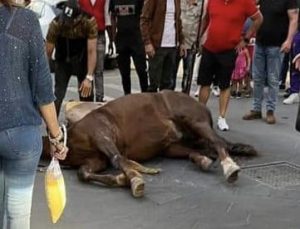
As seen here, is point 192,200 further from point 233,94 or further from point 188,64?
point 233,94

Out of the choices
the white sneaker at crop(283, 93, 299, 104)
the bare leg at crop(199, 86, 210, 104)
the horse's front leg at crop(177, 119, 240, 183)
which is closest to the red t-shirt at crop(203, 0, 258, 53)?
the bare leg at crop(199, 86, 210, 104)

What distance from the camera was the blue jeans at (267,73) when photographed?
8508mm

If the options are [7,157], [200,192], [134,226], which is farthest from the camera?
[200,192]

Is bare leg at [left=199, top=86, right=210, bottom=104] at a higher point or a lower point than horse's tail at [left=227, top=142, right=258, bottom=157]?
higher

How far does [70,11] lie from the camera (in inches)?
263

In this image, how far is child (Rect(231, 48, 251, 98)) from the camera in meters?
10.6

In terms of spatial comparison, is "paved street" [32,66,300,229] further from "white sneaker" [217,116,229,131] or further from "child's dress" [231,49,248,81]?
"child's dress" [231,49,248,81]

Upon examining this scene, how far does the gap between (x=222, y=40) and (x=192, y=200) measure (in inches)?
113

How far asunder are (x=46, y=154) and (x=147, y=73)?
2.56 m

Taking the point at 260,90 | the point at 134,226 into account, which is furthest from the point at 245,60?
the point at 134,226

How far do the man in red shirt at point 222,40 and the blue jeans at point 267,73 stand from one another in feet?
2.15

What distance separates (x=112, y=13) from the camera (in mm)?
8547

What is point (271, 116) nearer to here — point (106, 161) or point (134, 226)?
point (106, 161)

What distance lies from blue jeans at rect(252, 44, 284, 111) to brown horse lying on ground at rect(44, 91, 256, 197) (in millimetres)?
1987
